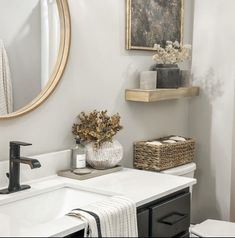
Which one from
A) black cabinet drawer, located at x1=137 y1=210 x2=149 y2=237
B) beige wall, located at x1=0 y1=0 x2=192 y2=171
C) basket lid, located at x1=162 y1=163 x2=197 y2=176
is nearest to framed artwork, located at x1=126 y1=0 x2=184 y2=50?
beige wall, located at x1=0 y1=0 x2=192 y2=171

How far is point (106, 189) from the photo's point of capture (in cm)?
196

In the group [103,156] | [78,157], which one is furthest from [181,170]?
[78,157]

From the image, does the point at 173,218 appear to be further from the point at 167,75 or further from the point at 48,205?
the point at 167,75

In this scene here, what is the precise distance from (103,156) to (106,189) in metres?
0.34

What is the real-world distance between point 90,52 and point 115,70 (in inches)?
9.0

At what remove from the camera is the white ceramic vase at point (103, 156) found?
2275mm

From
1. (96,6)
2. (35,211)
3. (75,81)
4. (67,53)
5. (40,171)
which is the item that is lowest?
(35,211)

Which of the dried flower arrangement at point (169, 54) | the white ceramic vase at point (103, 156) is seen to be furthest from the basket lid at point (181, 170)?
the dried flower arrangement at point (169, 54)

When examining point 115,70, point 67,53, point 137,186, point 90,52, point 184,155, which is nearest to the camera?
point 137,186

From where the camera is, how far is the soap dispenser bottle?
7.38 feet

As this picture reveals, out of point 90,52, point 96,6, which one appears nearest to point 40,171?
point 90,52

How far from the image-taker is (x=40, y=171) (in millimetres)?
2137

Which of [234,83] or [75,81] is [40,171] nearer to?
[75,81]

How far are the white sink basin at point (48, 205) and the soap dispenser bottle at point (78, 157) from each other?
197mm
